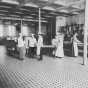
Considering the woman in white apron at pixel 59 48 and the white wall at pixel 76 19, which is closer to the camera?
the woman in white apron at pixel 59 48

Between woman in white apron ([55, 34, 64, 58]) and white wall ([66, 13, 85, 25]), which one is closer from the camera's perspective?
woman in white apron ([55, 34, 64, 58])

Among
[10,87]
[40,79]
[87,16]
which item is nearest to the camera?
[10,87]

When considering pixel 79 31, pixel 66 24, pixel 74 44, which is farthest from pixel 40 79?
pixel 66 24

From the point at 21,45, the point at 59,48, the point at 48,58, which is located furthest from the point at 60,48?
the point at 21,45

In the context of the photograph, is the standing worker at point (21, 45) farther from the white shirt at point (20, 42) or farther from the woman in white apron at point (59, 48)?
the woman in white apron at point (59, 48)

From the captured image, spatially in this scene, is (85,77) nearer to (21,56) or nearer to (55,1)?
(21,56)

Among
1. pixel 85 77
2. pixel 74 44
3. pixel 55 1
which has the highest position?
pixel 55 1

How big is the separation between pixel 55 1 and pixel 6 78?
7.18 meters

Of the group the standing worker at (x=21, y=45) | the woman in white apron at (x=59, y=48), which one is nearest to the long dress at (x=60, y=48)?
the woman in white apron at (x=59, y=48)

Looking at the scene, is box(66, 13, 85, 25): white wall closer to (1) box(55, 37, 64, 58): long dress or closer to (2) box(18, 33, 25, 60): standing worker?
(1) box(55, 37, 64, 58): long dress

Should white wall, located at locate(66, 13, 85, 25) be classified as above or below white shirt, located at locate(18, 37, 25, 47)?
above

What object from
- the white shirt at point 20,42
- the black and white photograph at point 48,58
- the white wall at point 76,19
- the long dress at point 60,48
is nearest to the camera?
the black and white photograph at point 48,58

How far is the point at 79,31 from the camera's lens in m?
13.3

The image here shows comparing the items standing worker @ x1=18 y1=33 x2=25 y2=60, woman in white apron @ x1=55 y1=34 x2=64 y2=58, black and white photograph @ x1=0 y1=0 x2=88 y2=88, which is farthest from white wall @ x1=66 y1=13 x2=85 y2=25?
standing worker @ x1=18 y1=33 x2=25 y2=60
